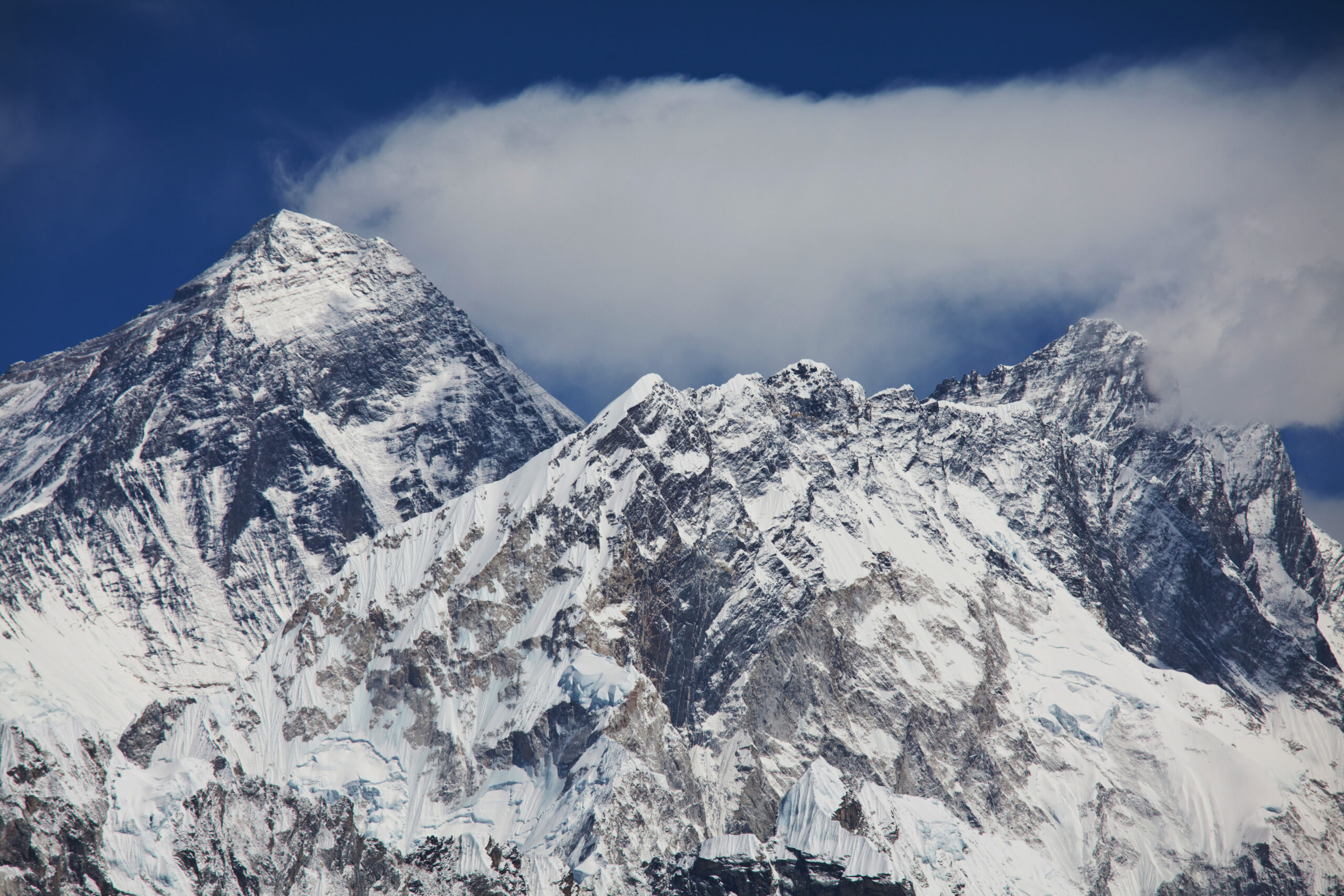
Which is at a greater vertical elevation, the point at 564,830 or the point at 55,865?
the point at 564,830

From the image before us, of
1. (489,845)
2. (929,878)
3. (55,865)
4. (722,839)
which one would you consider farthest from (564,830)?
(55,865)

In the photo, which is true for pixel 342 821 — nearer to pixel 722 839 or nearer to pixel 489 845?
pixel 489 845

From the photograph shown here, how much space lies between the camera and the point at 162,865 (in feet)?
554

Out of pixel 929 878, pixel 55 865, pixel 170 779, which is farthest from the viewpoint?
pixel 929 878

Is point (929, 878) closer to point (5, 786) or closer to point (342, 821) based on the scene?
point (342, 821)

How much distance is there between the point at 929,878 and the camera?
19462cm

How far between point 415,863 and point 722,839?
3337cm

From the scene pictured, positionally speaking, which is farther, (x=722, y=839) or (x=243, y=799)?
(x=243, y=799)

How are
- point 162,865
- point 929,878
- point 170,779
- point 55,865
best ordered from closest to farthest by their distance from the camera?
point 55,865
point 162,865
point 170,779
point 929,878

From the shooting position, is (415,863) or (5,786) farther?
(415,863)

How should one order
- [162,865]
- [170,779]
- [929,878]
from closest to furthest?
1. [162,865]
2. [170,779]
3. [929,878]

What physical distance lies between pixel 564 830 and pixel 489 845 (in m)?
9.96

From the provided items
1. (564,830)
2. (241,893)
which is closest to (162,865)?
(241,893)

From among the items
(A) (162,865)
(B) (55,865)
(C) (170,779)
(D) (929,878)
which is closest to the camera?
(B) (55,865)
